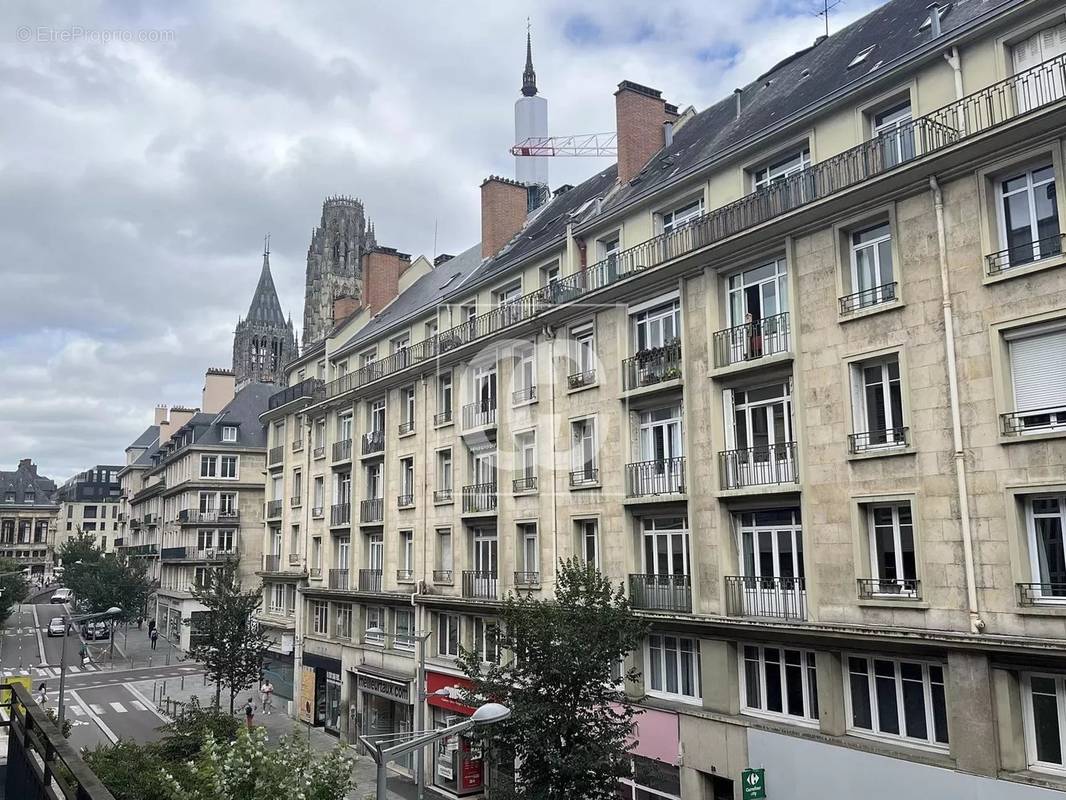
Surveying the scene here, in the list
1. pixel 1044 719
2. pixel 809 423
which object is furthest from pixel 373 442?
pixel 1044 719

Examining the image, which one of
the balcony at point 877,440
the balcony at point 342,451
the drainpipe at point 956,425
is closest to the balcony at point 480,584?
the balcony at point 342,451

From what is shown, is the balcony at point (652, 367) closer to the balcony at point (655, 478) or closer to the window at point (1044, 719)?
the balcony at point (655, 478)

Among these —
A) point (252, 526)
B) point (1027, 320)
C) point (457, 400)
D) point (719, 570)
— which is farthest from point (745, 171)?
point (252, 526)

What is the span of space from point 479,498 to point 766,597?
11.4 m

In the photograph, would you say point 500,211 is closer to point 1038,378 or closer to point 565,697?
point 565,697

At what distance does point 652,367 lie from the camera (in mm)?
22016

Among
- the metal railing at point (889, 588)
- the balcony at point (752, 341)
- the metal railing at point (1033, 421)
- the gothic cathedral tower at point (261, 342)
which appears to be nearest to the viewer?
the metal railing at point (1033, 421)

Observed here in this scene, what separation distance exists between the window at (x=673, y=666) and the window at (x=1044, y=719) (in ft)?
23.4

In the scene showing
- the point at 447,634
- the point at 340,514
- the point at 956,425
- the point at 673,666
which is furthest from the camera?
the point at 340,514

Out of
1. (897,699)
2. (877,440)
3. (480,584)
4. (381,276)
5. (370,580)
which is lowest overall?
(897,699)

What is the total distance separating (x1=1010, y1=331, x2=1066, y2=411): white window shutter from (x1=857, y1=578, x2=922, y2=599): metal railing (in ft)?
11.9

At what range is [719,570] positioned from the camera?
64.0 feet

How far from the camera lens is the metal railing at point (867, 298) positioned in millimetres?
17000

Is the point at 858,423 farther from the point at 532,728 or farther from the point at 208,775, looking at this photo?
the point at 208,775
